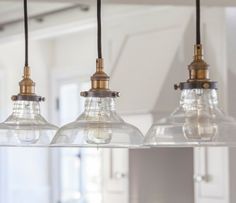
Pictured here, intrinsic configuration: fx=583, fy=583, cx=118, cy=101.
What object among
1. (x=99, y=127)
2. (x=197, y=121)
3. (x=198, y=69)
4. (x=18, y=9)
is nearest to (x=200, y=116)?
(x=197, y=121)

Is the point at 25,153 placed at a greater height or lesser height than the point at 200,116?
lesser

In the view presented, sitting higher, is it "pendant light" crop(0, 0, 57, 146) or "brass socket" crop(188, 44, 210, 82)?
"brass socket" crop(188, 44, 210, 82)

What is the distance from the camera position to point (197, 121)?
1.53 m

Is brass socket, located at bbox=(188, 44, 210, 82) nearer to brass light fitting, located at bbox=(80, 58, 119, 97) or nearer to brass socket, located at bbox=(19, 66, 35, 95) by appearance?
brass light fitting, located at bbox=(80, 58, 119, 97)

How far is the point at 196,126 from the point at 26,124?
545 mm

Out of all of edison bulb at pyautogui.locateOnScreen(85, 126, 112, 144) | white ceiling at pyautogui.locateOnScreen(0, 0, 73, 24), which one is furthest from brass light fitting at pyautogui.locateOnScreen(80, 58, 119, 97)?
white ceiling at pyautogui.locateOnScreen(0, 0, 73, 24)

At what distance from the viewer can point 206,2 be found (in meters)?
2.27

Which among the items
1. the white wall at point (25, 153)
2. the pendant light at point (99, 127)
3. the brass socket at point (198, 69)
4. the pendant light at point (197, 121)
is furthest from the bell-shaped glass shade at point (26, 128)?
the white wall at point (25, 153)

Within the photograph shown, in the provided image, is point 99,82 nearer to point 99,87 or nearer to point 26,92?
point 99,87

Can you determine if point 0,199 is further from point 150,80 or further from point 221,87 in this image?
point 221,87

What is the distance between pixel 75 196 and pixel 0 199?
1133 millimetres

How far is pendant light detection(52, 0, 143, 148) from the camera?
1.59m

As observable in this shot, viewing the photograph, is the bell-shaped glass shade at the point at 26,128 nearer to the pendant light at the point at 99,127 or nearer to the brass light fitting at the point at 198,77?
the pendant light at the point at 99,127

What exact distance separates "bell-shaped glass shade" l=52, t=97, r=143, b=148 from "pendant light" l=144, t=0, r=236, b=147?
0.20ft
